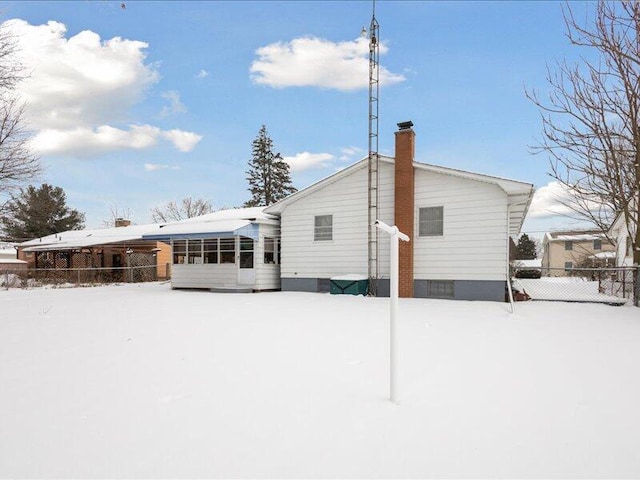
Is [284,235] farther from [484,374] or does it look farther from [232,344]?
[484,374]

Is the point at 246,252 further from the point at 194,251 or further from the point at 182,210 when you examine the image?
the point at 182,210

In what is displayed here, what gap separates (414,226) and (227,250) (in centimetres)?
912

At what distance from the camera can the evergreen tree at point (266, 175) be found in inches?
1766

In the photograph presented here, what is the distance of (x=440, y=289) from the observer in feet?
48.4

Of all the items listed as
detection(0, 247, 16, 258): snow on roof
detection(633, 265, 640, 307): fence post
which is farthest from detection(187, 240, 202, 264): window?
detection(0, 247, 16, 258): snow on roof

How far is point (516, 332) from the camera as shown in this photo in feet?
26.1

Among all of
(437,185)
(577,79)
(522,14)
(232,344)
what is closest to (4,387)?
(232,344)

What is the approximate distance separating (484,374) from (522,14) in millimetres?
11746

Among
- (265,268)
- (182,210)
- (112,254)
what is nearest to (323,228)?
(265,268)

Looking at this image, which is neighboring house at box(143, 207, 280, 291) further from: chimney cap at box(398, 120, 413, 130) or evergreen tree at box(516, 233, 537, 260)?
evergreen tree at box(516, 233, 537, 260)

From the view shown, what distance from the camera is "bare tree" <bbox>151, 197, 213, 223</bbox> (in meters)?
56.7

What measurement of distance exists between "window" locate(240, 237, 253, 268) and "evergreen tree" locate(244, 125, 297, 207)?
1048 inches

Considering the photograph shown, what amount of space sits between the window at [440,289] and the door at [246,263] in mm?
7827

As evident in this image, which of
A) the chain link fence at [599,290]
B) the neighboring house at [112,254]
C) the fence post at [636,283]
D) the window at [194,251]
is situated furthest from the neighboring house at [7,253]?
the fence post at [636,283]
